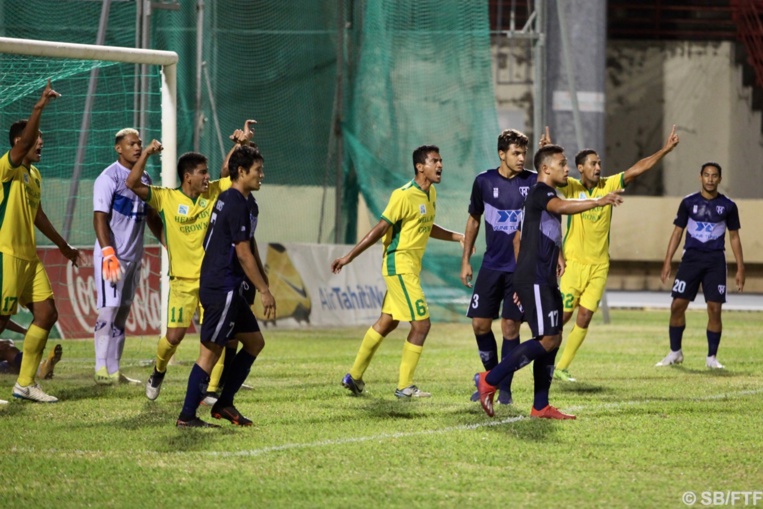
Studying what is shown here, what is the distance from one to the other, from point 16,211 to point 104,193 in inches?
51.5

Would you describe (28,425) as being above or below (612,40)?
below

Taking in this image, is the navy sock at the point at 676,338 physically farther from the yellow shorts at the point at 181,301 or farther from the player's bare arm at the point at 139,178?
the player's bare arm at the point at 139,178

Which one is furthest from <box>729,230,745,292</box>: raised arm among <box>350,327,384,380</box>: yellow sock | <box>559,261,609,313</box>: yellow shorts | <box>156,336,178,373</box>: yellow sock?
<box>156,336,178,373</box>: yellow sock

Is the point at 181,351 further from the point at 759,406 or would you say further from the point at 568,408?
the point at 759,406

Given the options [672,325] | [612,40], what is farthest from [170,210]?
[612,40]

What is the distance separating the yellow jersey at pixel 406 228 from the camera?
966cm

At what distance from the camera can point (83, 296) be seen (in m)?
14.1

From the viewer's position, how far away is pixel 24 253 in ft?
29.2

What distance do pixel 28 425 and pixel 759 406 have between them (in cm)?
554

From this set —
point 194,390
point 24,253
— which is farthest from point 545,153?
point 24,253

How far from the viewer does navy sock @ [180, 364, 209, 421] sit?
7.64 m

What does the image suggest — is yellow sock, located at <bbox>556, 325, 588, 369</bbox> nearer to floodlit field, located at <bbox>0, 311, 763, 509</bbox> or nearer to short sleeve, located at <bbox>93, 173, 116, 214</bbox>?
floodlit field, located at <bbox>0, 311, 763, 509</bbox>

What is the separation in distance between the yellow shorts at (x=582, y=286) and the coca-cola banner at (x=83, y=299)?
18.1ft

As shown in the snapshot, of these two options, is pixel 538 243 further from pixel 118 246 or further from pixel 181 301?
pixel 118 246
